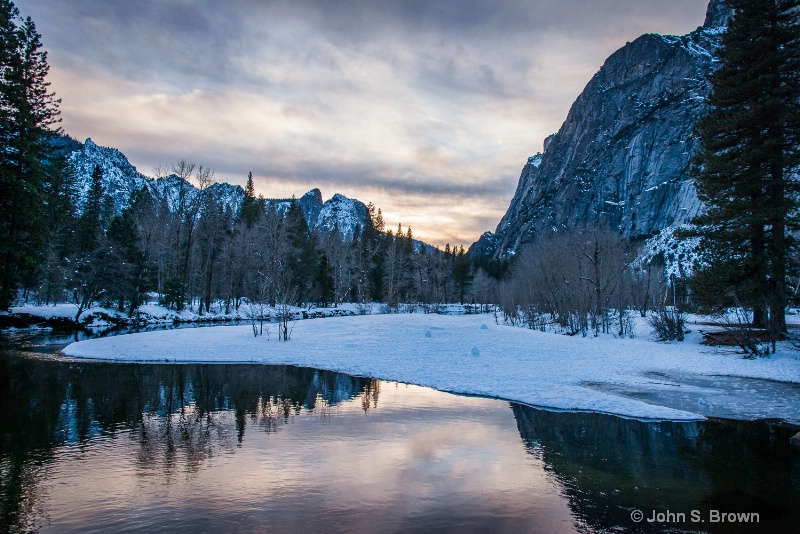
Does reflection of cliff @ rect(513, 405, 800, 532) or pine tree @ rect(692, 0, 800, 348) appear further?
pine tree @ rect(692, 0, 800, 348)

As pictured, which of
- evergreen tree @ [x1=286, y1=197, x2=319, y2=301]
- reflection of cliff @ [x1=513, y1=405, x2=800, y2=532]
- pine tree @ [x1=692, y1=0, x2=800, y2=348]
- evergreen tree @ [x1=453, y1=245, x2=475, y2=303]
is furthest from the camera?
evergreen tree @ [x1=453, y1=245, x2=475, y2=303]

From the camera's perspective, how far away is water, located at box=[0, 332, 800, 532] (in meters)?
5.51

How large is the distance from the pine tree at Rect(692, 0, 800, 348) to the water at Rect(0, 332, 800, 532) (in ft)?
51.3

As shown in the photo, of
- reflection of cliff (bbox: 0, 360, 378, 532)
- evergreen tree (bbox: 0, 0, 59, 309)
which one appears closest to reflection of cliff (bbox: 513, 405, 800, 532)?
reflection of cliff (bbox: 0, 360, 378, 532)

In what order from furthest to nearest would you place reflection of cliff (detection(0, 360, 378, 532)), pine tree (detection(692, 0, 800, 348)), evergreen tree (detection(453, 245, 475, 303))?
evergreen tree (detection(453, 245, 475, 303)) → pine tree (detection(692, 0, 800, 348)) → reflection of cliff (detection(0, 360, 378, 532))

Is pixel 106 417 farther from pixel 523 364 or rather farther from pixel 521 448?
pixel 523 364

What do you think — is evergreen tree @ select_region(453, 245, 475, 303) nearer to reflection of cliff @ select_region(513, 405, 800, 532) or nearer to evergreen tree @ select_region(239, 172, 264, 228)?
Result: evergreen tree @ select_region(239, 172, 264, 228)

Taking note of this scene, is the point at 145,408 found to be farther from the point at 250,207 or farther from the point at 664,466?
the point at 250,207

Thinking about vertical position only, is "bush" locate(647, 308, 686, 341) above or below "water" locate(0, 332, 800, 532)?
above

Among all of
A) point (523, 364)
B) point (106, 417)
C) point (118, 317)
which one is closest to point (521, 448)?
point (106, 417)

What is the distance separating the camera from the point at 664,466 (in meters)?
7.59

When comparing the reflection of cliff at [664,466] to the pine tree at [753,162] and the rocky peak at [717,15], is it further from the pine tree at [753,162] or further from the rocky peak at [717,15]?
the rocky peak at [717,15]

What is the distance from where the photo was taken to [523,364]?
18781 millimetres

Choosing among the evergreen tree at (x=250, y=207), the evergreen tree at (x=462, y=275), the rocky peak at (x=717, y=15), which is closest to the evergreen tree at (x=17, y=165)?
the evergreen tree at (x=250, y=207)
